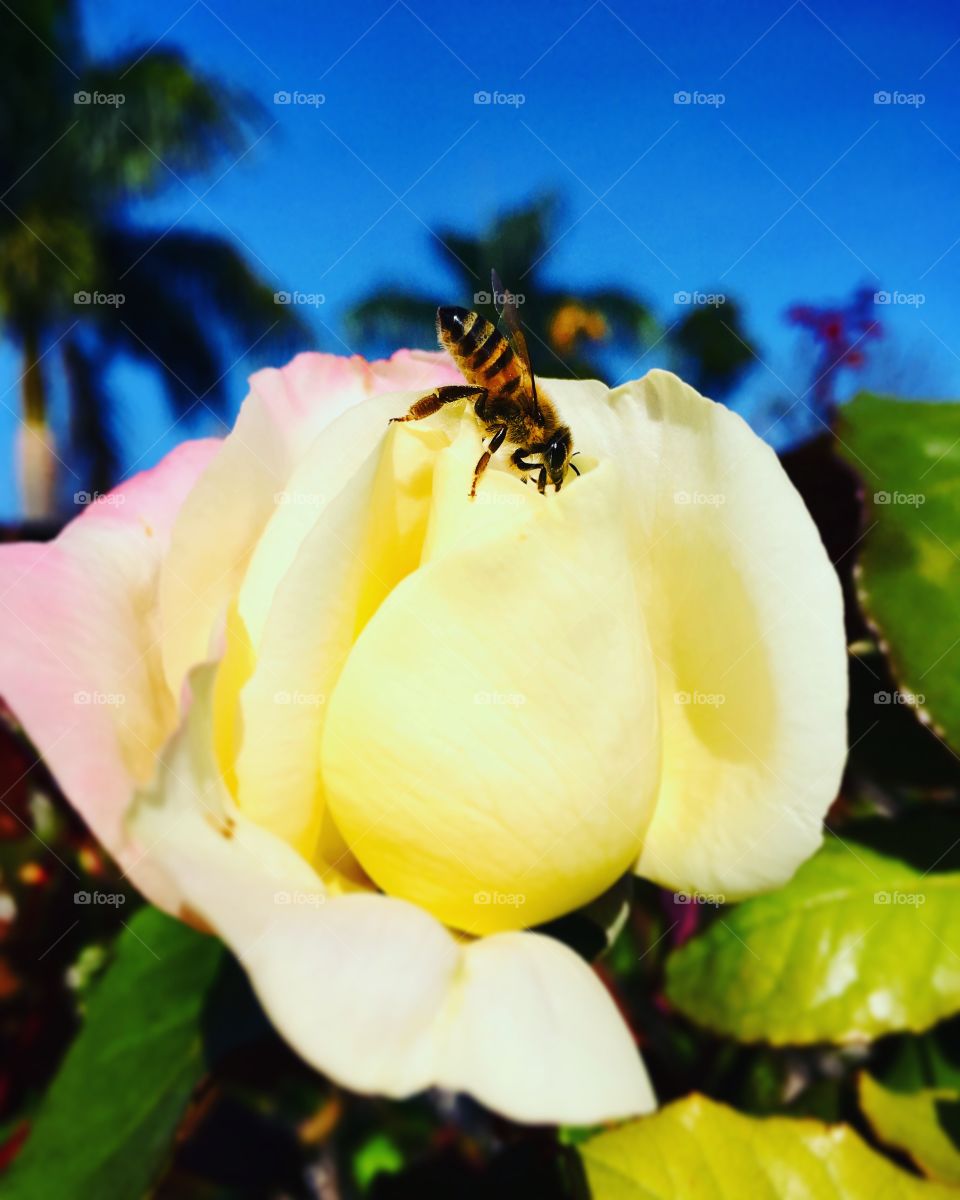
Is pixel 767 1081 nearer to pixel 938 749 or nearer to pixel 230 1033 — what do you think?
pixel 938 749

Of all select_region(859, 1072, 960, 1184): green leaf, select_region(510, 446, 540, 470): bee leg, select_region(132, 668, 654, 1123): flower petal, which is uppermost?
select_region(510, 446, 540, 470): bee leg

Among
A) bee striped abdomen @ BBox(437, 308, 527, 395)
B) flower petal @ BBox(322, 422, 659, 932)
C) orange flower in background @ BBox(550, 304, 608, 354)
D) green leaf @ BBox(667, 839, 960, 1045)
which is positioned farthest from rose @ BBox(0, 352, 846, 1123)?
orange flower in background @ BBox(550, 304, 608, 354)

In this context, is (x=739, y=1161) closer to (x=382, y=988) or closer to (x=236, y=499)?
(x=382, y=988)

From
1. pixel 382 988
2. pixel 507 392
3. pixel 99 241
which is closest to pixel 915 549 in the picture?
pixel 507 392

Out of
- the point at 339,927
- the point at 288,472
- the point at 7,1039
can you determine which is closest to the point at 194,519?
the point at 288,472

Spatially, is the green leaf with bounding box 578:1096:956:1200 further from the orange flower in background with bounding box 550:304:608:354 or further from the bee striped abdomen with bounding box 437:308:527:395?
the orange flower in background with bounding box 550:304:608:354

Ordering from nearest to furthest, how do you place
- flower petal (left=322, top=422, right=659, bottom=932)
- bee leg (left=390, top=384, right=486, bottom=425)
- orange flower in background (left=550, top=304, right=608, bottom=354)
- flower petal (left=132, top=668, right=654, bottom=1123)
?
flower petal (left=132, top=668, right=654, bottom=1123)
flower petal (left=322, top=422, right=659, bottom=932)
bee leg (left=390, top=384, right=486, bottom=425)
orange flower in background (left=550, top=304, right=608, bottom=354)

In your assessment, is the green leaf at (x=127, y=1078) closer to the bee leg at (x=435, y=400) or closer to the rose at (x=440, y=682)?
the rose at (x=440, y=682)

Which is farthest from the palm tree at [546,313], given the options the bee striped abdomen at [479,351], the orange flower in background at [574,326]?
the bee striped abdomen at [479,351]
